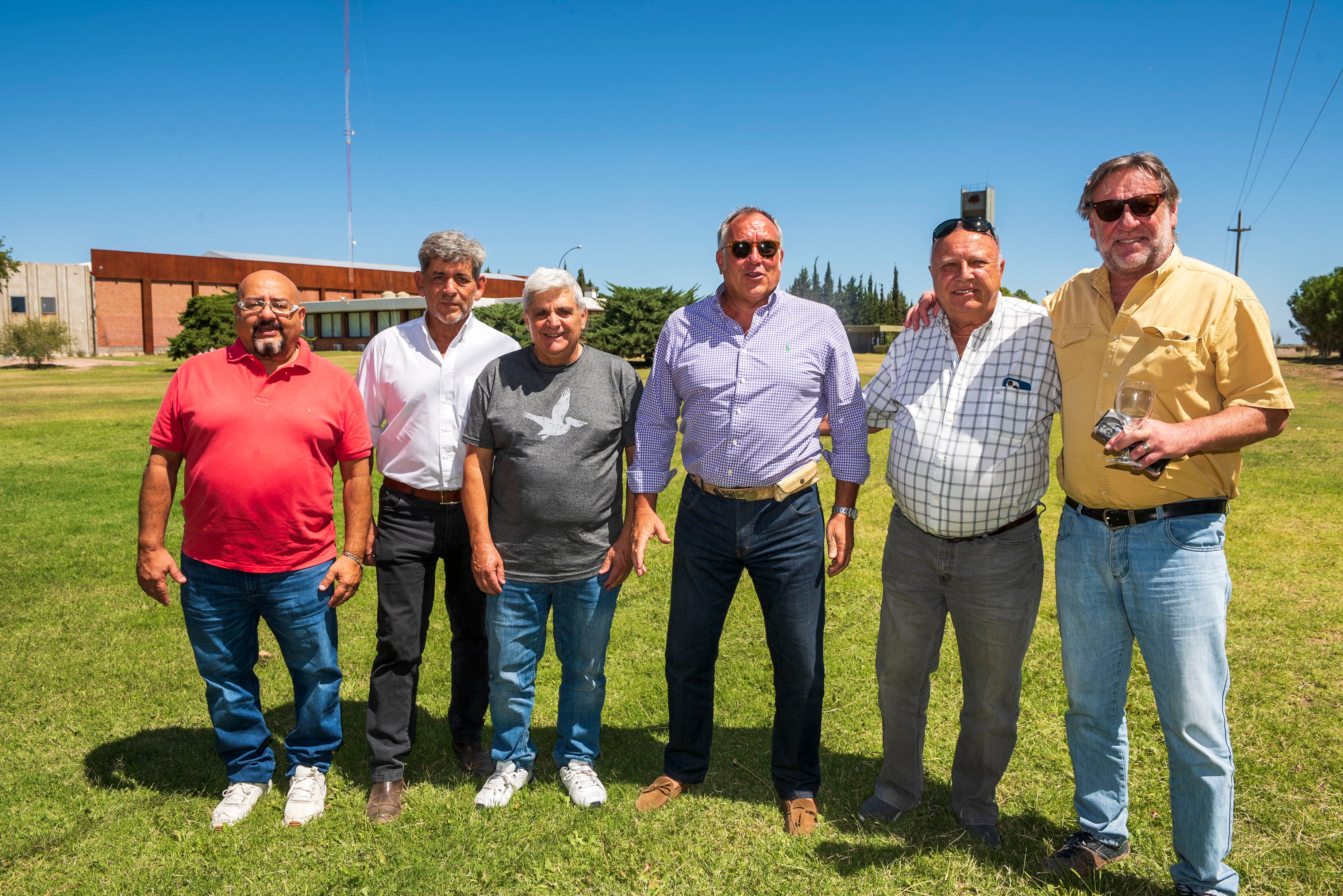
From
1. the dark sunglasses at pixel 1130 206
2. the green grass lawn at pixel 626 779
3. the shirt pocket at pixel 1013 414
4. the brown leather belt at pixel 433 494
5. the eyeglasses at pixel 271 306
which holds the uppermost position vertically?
the dark sunglasses at pixel 1130 206

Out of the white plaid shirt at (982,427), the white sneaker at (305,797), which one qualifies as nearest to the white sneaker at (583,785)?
the white sneaker at (305,797)

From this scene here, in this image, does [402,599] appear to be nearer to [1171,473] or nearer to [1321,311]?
[1171,473]

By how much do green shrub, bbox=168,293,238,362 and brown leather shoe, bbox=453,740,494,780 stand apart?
137 ft

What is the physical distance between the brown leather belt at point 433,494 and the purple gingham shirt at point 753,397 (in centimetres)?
85

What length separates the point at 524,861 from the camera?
333 centimetres

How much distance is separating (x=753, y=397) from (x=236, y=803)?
290 centimetres

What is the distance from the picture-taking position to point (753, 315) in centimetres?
355

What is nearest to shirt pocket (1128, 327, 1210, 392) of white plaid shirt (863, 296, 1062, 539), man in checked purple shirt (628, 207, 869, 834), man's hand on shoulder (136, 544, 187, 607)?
white plaid shirt (863, 296, 1062, 539)

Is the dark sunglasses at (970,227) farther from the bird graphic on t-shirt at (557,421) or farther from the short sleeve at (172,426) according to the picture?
the short sleeve at (172,426)

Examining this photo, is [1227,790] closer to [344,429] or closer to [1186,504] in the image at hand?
[1186,504]

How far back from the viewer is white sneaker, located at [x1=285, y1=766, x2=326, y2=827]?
3.57 metres

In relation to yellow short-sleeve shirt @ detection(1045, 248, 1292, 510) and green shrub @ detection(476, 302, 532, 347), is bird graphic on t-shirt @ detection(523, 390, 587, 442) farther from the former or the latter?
green shrub @ detection(476, 302, 532, 347)

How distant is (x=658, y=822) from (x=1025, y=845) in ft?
5.09

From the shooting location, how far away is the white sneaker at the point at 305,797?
11.7ft
